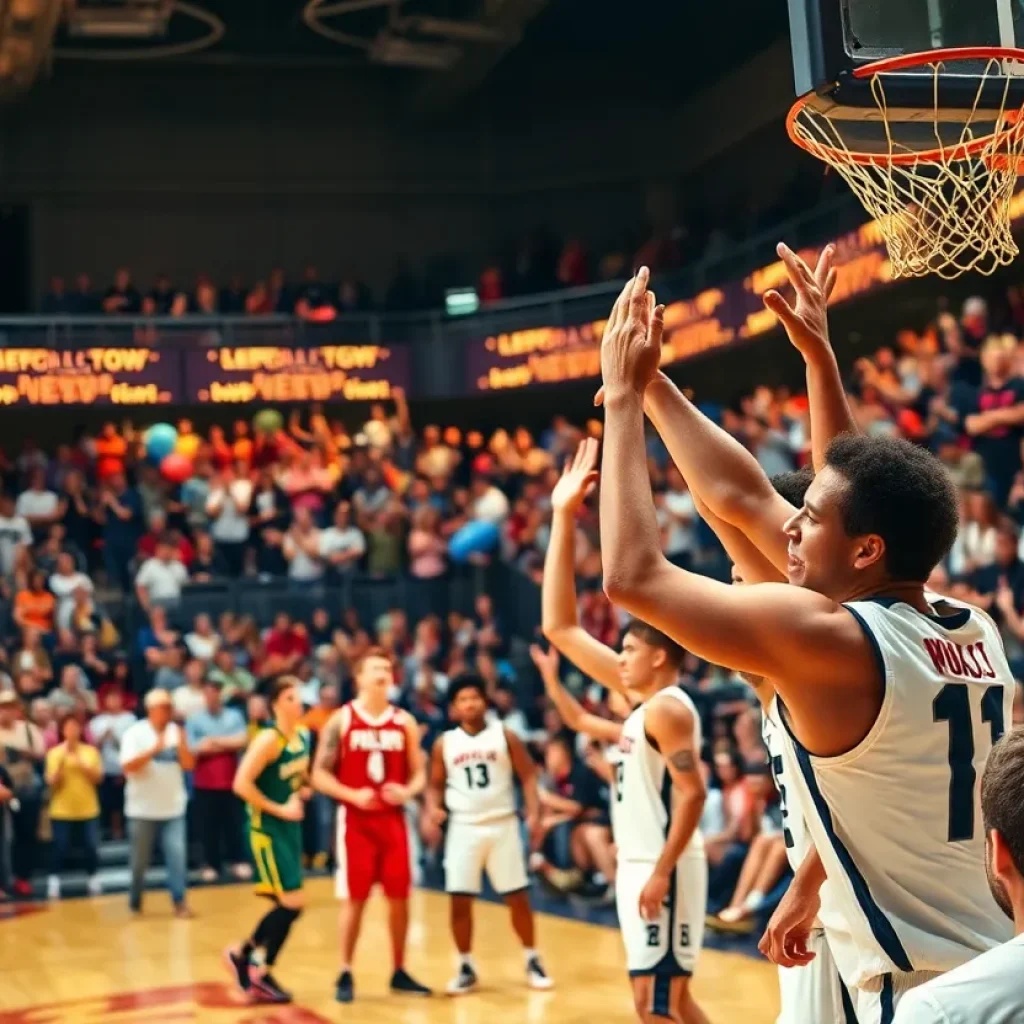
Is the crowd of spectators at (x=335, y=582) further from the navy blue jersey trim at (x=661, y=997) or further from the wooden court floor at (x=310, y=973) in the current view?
the navy blue jersey trim at (x=661, y=997)

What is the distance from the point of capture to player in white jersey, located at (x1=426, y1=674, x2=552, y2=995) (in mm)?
9156

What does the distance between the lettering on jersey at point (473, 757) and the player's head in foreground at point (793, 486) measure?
574cm

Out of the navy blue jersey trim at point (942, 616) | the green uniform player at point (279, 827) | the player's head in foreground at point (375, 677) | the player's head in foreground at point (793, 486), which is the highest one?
the player's head in foreground at point (793, 486)

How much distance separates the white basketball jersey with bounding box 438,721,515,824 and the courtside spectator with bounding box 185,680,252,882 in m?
4.86

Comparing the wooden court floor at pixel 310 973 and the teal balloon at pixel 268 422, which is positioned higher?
the teal balloon at pixel 268 422

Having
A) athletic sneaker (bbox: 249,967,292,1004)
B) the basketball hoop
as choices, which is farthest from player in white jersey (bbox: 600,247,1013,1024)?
athletic sneaker (bbox: 249,967,292,1004)

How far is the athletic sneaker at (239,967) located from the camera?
29.4 feet

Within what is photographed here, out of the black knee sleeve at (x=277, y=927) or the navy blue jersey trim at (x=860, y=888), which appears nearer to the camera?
the navy blue jersey trim at (x=860, y=888)

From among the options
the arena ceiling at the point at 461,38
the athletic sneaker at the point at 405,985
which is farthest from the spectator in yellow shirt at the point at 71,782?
the arena ceiling at the point at 461,38

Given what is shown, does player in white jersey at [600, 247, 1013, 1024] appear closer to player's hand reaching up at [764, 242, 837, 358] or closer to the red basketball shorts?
player's hand reaching up at [764, 242, 837, 358]

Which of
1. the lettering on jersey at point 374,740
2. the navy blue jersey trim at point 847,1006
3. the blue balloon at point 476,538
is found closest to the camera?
the navy blue jersey trim at point 847,1006

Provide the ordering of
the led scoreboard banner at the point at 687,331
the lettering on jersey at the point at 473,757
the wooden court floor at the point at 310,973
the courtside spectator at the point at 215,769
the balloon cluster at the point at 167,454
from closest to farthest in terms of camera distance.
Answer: the wooden court floor at the point at 310,973, the lettering on jersey at the point at 473,757, the courtside spectator at the point at 215,769, the led scoreboard banner at the point at 687,331, the balloon cluster at the point at 167,454

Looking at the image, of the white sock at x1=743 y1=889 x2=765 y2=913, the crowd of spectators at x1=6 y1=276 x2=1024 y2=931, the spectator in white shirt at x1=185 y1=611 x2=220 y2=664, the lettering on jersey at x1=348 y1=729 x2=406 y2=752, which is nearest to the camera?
the lettering on jersey at x1=348 y1=729 x2=406 y2=752

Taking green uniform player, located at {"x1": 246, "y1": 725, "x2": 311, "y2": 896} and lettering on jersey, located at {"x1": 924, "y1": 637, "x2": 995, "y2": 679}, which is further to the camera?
green uniform player, located at {"x1": 246, "y1": 725, "x2": 311, "y2": 896}
